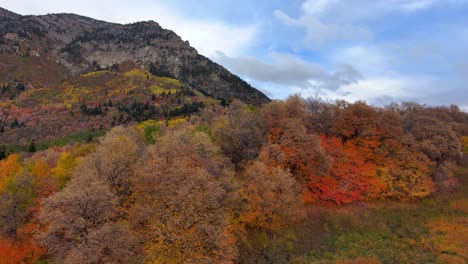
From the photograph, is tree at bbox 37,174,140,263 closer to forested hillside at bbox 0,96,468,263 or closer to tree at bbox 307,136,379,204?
forested hillside at bbox 0,96,468,263

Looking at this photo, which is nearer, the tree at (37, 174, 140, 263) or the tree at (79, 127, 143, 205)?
the tree at (37, 174, 140, 263)

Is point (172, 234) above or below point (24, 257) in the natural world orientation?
above

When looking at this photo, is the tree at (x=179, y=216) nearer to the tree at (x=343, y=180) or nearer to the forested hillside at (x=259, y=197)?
the forested hillside at (x=259, y=197)

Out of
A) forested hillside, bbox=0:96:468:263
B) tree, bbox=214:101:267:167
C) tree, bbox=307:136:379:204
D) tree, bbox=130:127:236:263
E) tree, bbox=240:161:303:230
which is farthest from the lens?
tree, bbox=214:101:267:167

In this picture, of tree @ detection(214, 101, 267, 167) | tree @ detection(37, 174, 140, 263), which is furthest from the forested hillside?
tree @ detection(214, 101, 267, 167)

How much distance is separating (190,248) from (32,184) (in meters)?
32.7

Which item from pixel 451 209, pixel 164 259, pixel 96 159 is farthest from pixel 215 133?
pixel 451 209

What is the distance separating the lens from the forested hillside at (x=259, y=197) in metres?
30.9

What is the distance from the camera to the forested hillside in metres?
30.9

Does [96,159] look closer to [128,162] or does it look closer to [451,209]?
[128,162]

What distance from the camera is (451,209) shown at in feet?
178

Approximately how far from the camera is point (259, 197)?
42156 millimetres

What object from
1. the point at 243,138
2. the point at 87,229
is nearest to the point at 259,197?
the point at 243,138

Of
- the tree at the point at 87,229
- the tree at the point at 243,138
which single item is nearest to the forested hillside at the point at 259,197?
the tree at the point at 87,229
